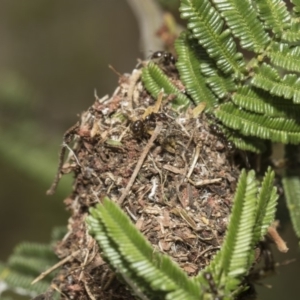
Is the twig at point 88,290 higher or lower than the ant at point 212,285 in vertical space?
higher

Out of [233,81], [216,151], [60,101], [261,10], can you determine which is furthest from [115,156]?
[60,101]

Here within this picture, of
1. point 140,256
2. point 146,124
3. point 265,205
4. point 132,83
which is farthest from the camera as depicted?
point 132,83

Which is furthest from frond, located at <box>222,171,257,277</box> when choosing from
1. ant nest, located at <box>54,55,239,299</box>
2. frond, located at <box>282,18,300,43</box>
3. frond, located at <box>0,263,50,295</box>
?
frond, located at <box>0,263,50,295</box>

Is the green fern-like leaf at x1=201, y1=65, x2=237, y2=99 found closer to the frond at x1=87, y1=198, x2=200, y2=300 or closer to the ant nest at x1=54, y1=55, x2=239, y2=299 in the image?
the ant nest at x1=54, y1=55, x2=239, y2=299

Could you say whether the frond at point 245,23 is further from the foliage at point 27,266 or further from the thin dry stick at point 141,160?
the foliage at point 27,266

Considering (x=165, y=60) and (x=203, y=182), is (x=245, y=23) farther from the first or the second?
(x=203, y=182)

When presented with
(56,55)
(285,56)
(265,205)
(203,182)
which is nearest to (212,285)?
(265,205)

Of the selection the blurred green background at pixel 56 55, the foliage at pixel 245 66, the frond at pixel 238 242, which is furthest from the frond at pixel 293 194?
the blurred green background at pixel 56 55
